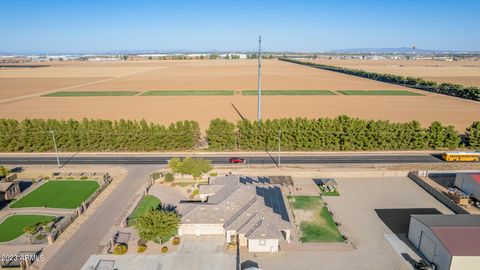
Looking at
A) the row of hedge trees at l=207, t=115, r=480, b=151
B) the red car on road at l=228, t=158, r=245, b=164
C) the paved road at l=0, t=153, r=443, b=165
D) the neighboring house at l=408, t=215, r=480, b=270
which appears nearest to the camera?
the neighboring house at l=408, t=215, r=480, b=270

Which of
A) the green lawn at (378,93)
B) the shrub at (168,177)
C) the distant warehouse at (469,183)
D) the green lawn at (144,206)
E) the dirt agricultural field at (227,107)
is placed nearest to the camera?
the green lawn at (144,206)

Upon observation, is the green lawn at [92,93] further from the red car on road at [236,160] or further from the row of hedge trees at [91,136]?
the red car on road at [236,160]

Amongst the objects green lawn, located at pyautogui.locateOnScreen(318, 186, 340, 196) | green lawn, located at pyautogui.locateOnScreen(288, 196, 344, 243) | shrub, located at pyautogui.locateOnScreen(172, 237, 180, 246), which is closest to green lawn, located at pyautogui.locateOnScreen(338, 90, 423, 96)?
green lawn, located at pyautogui.locateOnScreen(318, 186, 340, 196)

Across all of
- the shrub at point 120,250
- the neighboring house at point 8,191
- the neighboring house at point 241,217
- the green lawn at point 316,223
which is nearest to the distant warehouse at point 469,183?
the green lawn at point 316,223

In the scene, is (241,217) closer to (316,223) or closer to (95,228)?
(316,223)

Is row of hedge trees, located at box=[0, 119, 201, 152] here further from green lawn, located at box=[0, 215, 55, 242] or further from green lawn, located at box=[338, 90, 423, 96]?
green lawn, located at box=[338, 90, 423, 96]

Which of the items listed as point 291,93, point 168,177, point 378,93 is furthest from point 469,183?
point 378,93

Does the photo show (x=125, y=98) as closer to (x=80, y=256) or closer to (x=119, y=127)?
(x=119, y=127)

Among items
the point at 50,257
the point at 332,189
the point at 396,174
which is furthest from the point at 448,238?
the point at 50,257
